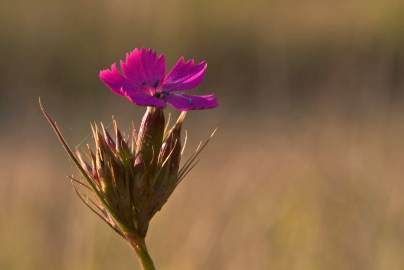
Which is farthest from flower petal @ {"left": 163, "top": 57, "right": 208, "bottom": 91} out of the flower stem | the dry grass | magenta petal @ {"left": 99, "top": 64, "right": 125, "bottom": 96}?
the dry grass

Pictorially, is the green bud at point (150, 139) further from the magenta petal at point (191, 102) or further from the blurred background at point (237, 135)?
the blurred background at point (237, 135)

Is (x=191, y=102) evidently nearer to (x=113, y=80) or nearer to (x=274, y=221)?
(x=113, y=80)

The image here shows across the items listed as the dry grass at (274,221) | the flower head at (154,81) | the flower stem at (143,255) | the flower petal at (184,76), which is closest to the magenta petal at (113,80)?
the flower head at (154,81)

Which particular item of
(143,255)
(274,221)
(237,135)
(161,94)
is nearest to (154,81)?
(161,94)

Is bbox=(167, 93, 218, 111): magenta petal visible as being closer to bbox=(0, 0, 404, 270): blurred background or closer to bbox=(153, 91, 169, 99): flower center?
bbox=(153, 91, 169, 99): flower center

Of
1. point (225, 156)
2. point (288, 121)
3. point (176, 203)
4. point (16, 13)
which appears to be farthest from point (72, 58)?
point (176, 203)

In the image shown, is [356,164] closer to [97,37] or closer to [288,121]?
[288,121]
